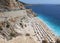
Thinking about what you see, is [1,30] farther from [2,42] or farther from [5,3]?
[5,3]

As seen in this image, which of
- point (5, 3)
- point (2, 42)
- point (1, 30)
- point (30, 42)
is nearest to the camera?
point (2, 42)

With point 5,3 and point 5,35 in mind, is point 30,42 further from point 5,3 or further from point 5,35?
point 5,3

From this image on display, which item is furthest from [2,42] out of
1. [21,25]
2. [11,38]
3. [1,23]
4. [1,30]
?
[21,25]

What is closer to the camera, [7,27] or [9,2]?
[7,27]

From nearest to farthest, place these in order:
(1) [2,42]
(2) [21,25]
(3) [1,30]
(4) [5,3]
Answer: (1) [2,42] < (3) [1,30] < (2) [21,25] < (4) [5,3]

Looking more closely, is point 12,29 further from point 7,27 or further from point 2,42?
point 2,42

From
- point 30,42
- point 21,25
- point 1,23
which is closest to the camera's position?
point 30,42

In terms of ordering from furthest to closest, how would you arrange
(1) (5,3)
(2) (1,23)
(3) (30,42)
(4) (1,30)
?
(1) (5,3), (2) (1,23), (4) (1,30), (3) (30,42)

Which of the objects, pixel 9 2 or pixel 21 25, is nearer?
pixel 21 25

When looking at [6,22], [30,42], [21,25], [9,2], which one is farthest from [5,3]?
[30,42]
